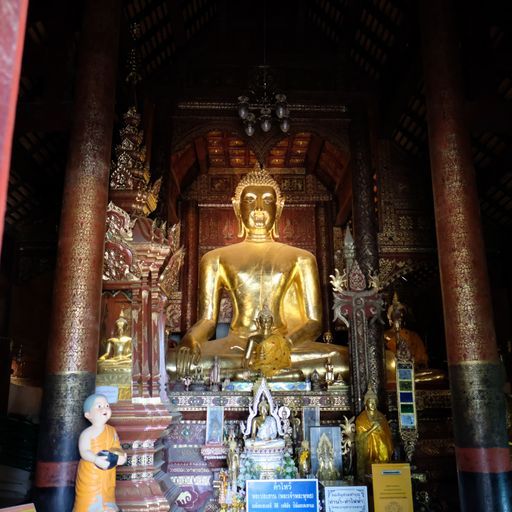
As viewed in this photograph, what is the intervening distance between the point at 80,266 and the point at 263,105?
11.3ft

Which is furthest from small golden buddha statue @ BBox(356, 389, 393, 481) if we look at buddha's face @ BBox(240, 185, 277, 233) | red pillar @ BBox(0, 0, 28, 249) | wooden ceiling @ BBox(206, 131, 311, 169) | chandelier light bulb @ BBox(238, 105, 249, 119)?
wooden ceiling @ BBox(206, 131, 311, 169)

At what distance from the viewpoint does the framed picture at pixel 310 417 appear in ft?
14.9

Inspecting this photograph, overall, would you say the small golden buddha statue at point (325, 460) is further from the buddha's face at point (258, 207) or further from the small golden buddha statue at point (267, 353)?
the buddha's face at point (258, 207)

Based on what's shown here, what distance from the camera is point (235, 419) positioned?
4.79m

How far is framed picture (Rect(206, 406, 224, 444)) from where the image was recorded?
443cm

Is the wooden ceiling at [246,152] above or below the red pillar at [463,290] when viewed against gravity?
above

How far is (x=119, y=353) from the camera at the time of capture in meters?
4.11

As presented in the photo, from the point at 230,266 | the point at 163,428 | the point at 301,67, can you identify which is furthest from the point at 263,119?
the point at 163,428

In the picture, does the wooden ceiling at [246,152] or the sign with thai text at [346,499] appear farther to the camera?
the wooden ceiling at [246,152]

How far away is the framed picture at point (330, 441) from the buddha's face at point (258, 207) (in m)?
3.31

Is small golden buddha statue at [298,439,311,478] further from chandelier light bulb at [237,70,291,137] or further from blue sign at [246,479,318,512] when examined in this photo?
chandelier light bulb at [237,70,291,137]

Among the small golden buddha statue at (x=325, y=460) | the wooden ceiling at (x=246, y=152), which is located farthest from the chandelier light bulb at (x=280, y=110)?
the small golden buddha statue at (x=325, y=460)

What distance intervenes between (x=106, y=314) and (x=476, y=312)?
9.09 feet

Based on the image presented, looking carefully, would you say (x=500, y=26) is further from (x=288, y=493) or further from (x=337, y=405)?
(x=288, y=493)
